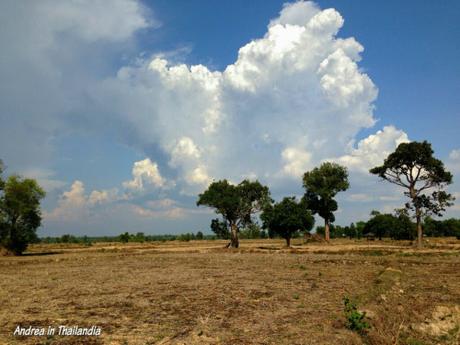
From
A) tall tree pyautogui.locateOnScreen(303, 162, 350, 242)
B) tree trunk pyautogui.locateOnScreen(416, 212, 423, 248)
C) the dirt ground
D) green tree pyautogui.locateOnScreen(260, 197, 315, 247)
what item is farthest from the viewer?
tall tree pyautogui.locateOnScreen(303, 162, 350, 242)

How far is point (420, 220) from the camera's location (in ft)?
172

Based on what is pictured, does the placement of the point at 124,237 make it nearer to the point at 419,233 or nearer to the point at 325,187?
the point at 325,187

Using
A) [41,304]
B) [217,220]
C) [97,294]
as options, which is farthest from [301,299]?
[217,220]

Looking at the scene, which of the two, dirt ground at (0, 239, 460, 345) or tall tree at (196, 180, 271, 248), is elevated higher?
tall tree at (196, 180, 271, 248)

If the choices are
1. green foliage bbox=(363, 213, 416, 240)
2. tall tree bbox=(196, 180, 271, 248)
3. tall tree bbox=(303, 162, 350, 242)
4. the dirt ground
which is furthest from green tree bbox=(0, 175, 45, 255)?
green foliage bbox=(363, 213, 416, 240)

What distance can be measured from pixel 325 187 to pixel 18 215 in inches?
2343

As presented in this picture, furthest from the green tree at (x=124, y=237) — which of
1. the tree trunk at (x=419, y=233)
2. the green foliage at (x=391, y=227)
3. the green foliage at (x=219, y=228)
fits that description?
the tree trunk at (x=419, y=233)

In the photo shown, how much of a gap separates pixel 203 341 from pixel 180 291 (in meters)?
7.38

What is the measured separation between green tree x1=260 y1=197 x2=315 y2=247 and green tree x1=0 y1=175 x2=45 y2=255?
36.7 metres

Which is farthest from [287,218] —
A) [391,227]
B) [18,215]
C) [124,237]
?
[124,237]

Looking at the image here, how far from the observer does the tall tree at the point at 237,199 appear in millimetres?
64062

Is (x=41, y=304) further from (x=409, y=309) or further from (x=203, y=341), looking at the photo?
(x=409, y=309)

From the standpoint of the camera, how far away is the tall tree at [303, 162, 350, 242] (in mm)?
82669

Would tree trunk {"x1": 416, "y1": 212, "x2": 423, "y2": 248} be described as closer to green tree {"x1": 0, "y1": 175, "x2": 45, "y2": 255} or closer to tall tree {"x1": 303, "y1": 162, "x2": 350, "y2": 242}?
tall tree {"x1": 303, "y1": 162, "x2": 350, "y2": 242}
